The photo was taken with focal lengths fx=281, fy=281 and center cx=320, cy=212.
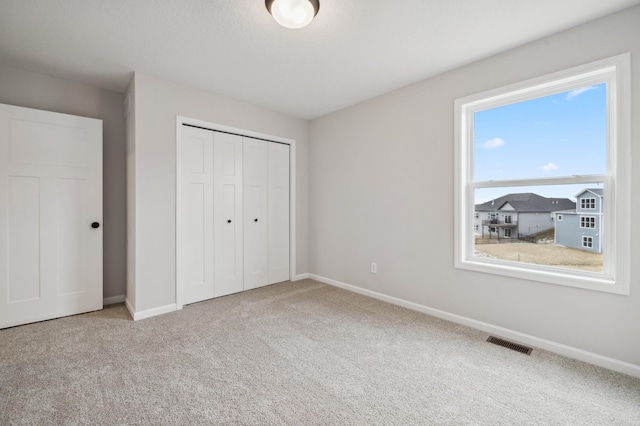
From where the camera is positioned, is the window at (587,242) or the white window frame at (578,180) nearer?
the white window frame at (578,180)

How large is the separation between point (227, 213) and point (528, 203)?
325 centimetres

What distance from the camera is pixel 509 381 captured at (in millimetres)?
1882

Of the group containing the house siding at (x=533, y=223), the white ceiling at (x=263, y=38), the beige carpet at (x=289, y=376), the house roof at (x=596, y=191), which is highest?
the white ceiling at (x=263, y=38)

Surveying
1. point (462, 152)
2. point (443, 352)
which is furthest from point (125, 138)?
point (443, 352)

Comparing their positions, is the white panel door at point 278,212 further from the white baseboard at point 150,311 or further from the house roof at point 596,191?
the house roof at point 596,191

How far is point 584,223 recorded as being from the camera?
7.26ft

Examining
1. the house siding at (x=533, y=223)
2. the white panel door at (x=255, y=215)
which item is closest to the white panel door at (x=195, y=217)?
the white panel door at (x=255, y=215)

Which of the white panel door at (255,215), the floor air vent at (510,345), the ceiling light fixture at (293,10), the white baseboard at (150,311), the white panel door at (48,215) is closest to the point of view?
the ceiling light fixture at (293,10)

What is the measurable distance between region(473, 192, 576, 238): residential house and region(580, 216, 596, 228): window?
0.11m

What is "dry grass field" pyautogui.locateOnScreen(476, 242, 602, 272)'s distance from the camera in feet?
7.18

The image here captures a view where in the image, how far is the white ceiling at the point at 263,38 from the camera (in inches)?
76.6

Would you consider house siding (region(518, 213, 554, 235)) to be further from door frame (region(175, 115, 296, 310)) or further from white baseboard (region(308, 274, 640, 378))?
door frame (region(175, 115, 296, 310))

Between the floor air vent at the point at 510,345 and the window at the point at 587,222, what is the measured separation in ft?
3.54

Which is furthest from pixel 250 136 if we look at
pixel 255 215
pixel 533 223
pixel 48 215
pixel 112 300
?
pixel 533 223
